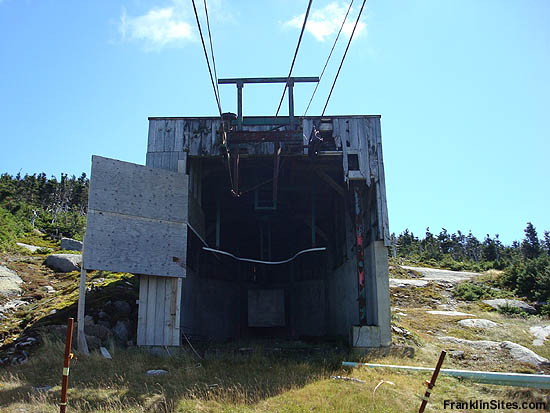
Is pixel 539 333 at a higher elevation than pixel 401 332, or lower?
lower

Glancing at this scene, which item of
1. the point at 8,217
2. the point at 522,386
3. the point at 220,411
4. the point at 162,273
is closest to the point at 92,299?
the point at 162,273

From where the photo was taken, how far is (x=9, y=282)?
19.6m

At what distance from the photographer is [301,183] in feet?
65.2

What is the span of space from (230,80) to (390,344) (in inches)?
342

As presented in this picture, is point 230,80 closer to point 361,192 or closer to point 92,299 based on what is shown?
point 361,192

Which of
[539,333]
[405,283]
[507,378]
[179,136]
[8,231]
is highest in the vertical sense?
[179,136]

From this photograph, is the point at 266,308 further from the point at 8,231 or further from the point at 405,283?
the point at 8,231

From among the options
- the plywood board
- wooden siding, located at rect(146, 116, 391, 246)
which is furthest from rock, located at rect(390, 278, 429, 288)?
wooden siding, located at rect(146, 116, 391, 246)

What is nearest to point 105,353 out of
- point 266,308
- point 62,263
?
point 266,308

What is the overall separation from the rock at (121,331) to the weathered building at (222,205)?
1.47 m

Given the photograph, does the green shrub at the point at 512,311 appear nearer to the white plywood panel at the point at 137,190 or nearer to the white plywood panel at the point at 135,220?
the white plywood panel at the point at 135,220

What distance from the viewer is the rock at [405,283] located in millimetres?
28734

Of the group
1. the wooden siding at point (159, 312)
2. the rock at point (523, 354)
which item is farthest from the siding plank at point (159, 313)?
the rock at point (523, 354)

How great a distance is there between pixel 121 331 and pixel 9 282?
7.77 metres
